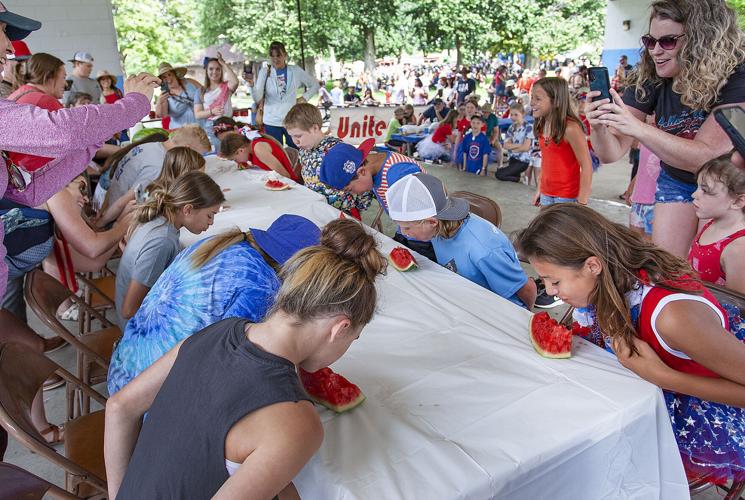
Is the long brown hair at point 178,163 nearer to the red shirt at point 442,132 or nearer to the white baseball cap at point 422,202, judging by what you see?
the white baseball cap at point 422,202

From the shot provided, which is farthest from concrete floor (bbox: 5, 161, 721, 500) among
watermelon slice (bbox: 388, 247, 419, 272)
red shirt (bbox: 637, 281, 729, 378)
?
watermelon slice (bbox: 388, 247, 419, 272)

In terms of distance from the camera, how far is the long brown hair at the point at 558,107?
398 centimetres

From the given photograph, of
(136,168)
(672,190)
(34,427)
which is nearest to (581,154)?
(672,190)

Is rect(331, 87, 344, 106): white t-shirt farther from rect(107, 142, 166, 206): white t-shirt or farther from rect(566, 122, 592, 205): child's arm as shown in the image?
rect(566, 122, 592, 205): child's arm

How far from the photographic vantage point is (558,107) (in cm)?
404

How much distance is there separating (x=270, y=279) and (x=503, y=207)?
18.6 ft

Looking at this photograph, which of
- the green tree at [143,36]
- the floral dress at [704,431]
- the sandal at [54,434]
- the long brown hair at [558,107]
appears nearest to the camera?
the floral dress at [704,431]

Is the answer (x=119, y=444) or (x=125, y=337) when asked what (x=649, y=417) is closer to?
(x=119, y=444)

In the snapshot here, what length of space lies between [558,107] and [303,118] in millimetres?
1958

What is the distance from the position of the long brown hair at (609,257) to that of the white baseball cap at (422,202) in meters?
0.79

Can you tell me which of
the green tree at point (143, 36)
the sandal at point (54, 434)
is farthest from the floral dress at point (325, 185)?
the green tree at point (143, 36)

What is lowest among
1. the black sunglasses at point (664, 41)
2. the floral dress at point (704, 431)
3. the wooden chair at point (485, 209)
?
the floral dress at point (704, 431)

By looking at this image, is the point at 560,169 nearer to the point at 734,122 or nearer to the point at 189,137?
the point at 734,122

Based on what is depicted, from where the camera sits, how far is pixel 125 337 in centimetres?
194
